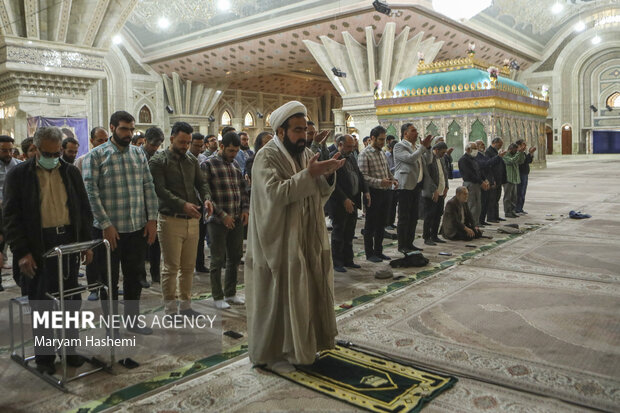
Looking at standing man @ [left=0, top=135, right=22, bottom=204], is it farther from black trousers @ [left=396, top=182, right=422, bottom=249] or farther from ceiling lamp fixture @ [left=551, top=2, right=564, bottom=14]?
ceiling lamp fixture @ [left=551, top=2, right=564, bottom=14]

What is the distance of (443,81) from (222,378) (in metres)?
13.6

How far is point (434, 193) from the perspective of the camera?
599 centimetres

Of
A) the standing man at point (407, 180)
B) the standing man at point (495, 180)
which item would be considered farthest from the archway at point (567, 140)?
the standing man at point (407, 180)

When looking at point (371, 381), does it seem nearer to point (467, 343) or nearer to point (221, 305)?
point (467, 343)

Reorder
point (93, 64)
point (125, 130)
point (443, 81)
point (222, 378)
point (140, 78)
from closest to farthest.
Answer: point (222, 378) < point (125, 130) < point (93, 64) < point (443, 81) < point (140, 78)

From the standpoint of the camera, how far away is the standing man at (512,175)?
26.9ft

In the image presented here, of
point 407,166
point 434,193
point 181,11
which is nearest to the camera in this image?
point 407,166

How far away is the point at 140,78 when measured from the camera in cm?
2006

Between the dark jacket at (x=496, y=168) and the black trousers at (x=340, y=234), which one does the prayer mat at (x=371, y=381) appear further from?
the dark jacket at (x=496, y=168)

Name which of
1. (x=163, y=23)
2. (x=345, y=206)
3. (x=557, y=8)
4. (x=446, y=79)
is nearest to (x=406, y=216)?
(x=345, y=206)

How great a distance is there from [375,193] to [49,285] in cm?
336

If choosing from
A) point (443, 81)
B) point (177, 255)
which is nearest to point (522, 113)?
point (443, 81)

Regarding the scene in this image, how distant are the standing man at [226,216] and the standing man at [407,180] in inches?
81.6

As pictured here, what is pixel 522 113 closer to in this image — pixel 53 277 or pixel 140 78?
pixel 140 78
